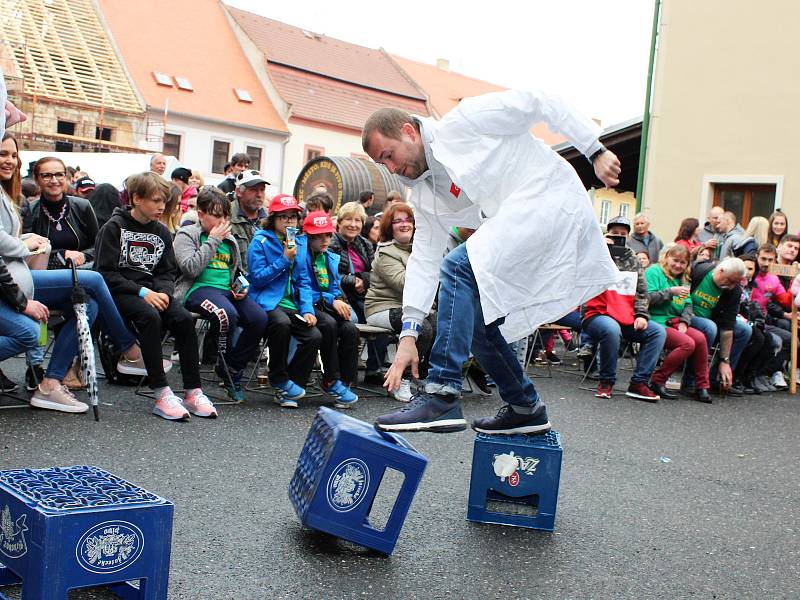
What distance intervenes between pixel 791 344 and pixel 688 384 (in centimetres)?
188

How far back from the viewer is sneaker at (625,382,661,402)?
9.81 m

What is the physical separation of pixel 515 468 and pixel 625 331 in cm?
561

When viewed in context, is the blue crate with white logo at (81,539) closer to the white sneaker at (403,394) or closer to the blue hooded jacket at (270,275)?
the blue hooded jacket at (270,275)

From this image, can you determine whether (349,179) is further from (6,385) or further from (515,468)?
(515,468)

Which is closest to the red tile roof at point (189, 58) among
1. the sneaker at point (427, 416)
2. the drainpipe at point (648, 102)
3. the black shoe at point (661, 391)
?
the drainpipe at point (648, 102)

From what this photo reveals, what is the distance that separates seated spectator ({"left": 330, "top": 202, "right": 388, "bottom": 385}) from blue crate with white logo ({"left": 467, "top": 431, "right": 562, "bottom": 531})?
440 cm

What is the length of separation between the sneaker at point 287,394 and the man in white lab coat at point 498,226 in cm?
335

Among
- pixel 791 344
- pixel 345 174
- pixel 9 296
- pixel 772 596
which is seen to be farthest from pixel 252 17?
pixel 772 596

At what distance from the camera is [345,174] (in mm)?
22938

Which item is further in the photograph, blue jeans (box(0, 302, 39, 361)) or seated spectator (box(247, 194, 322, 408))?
seated spectator (box(247, 194, 322, 408))

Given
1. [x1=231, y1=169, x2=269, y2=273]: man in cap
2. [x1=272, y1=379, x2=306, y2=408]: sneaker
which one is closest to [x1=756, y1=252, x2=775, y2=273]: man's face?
[x1=231, y1=169, x2=269, y2=273]: man in cap

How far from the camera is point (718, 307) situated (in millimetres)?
→ 10648

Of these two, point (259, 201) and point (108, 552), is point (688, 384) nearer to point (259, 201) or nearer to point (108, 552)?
point (259, 201)

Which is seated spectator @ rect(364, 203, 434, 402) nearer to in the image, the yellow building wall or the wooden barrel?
the yellow building wall
